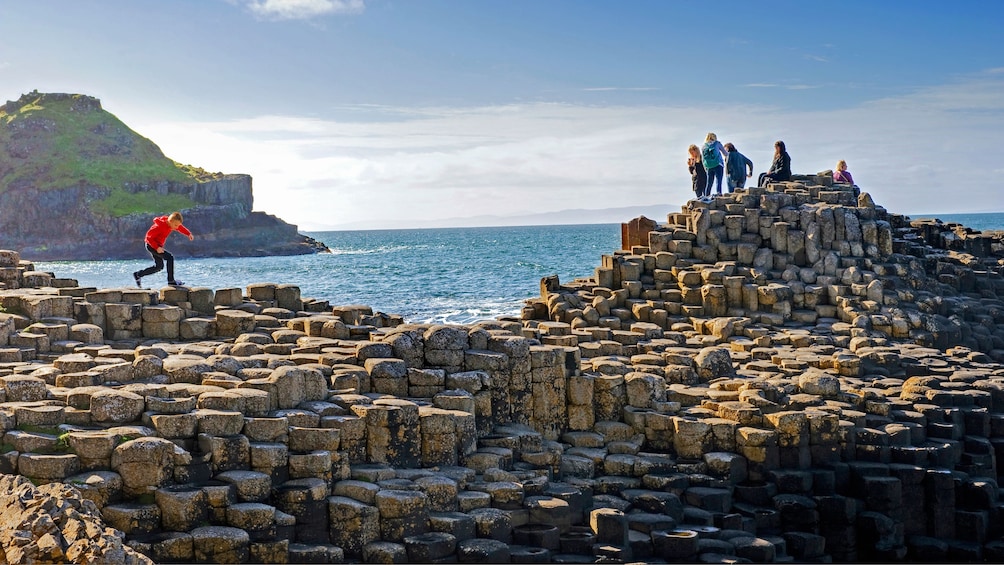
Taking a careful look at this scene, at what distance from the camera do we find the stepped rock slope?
11888cm

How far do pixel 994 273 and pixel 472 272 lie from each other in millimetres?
55465

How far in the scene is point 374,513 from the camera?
14031mm

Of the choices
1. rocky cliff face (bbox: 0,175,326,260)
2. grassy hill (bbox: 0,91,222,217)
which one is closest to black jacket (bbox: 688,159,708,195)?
rocky cliff face (bbox: 0,175,326,260)

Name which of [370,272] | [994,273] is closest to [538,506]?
[994,273]

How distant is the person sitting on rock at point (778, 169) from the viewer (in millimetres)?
32188

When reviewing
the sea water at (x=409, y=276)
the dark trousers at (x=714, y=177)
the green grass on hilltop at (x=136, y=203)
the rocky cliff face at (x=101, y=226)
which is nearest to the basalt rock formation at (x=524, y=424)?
the dark trousers at (x=714, y=177)

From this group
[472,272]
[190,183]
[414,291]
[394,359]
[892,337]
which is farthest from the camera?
[190,183]

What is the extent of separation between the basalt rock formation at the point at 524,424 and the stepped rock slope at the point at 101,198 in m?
99.0

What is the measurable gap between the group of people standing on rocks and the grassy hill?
329 feet

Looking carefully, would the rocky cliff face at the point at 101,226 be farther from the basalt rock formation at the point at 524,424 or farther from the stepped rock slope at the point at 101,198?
the basalt rock formation at the point at 524,424

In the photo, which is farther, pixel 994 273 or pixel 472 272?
pixel 472 272

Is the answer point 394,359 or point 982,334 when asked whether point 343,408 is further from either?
point 982,334

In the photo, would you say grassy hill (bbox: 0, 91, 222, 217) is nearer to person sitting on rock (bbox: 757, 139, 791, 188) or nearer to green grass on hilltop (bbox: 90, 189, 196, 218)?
green grass on hilltop (bbox: 90, 189, 196, 218)

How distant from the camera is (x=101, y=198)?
122m
